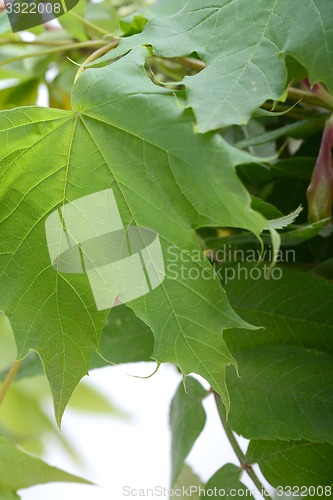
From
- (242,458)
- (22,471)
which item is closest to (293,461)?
(242,458)

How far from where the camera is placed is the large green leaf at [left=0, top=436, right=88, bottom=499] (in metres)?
0.30

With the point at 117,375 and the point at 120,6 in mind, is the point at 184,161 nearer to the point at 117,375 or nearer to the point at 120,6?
the point at 120,6

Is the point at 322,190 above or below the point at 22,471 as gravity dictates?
above

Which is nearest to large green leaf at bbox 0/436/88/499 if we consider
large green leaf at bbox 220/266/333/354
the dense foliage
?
the dense foliage

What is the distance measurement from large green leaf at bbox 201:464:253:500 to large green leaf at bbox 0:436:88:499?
0.20 feet

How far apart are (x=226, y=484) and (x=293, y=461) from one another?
33 millimetres

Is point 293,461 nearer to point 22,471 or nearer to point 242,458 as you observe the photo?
point 242,458

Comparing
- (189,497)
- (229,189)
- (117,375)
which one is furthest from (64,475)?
(117,375)

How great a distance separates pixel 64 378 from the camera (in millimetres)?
230

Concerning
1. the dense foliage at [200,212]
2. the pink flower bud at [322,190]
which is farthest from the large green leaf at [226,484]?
the pink flower bud at [322,190]

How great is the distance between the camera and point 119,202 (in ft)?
0.71

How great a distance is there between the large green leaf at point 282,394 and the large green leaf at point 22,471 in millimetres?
89

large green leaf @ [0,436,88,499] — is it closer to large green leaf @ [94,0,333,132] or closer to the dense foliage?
the dense foliage

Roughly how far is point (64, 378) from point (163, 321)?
0.04 metres
